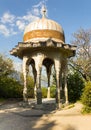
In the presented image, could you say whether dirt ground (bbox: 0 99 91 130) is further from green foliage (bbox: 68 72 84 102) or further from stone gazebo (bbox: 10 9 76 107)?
green foliage (bbox: 68 72 84 102)

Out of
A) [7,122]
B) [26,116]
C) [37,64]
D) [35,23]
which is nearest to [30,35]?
[35,23]

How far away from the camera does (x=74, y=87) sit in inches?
1080

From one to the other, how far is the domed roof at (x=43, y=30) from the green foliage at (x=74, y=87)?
5.61 metres

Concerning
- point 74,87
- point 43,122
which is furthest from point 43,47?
point 43,122

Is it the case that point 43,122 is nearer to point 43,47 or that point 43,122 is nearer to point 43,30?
point 43,47

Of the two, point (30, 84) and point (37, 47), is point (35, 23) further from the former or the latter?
point (30, 84)

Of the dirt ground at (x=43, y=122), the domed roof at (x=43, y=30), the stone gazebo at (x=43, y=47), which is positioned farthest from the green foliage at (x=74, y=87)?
the dirt ground at (x=43, y=122)

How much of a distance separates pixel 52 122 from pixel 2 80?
17.5 m

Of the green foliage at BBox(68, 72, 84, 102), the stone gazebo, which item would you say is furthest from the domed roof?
the green foliage at BBox(68, 72, 84, 102)

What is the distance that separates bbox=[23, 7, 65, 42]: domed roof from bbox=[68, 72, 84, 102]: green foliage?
5610 millimetres

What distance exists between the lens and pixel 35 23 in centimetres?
2397

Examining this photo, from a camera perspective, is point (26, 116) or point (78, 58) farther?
point (78, 58)

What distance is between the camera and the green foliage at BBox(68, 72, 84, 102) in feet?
88.9

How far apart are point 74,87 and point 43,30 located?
23.8 feet
